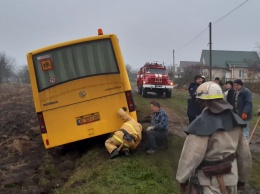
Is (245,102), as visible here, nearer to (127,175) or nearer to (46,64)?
(127,175)

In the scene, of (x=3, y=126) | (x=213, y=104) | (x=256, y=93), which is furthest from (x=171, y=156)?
(x=256, y=93)

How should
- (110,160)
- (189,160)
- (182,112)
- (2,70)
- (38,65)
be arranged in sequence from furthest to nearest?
(2,70)
(182,112)
(38,65)
(110,160)
(189,160)

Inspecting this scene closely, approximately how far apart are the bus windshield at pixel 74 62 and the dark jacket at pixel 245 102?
3.17m

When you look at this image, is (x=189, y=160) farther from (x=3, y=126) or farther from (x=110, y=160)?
(x=3, y=126)

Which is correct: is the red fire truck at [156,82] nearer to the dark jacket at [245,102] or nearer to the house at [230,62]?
the dark jacket at [245,102]

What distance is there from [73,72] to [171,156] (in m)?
3.31

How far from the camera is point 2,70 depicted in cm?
6825

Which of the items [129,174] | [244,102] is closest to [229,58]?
[244,102]

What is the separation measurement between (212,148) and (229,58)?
6290 centimetres

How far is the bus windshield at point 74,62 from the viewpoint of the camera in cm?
907

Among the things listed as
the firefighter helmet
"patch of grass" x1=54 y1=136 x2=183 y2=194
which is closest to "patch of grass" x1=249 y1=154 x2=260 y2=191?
"patch of grass" x1=54 y1=136 x2=183 y2=194

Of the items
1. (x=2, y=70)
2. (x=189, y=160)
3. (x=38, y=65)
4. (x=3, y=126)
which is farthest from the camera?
(x=2, y=70)

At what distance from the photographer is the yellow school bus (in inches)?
354

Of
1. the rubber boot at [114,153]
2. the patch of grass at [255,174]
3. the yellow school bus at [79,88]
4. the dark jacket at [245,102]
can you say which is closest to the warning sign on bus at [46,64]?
the yellow school bus at [79,88]
